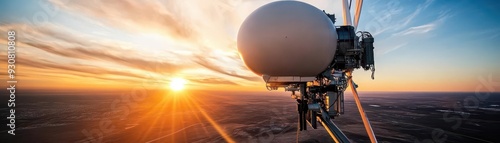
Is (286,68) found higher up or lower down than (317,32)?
lower down

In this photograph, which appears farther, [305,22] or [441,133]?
[441,133]

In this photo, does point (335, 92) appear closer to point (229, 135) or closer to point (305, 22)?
point (305, 22)

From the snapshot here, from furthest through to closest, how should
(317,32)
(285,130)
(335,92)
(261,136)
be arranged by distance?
(285,130) < (261,136) < (335,92) < (317,32)

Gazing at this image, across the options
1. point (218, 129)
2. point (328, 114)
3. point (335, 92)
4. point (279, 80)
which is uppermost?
point (279, 80)

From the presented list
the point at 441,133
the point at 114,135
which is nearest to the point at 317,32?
the point at 114,135

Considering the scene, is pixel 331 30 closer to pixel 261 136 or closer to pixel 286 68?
pixel 286 68

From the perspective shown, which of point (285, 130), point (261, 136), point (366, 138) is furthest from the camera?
point (285, 130)

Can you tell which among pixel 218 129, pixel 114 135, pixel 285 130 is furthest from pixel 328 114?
pixel 114 135
